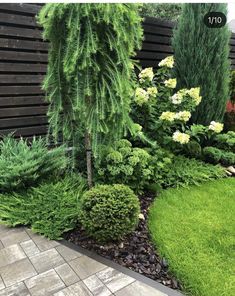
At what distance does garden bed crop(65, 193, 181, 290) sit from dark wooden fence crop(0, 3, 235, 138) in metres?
1.91

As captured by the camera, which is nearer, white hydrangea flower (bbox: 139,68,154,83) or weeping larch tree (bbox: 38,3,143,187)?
weeping larch tree (bbox: 38,3,143,187)

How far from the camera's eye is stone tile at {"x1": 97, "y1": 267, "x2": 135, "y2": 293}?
178 cm

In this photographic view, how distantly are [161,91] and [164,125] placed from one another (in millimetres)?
663

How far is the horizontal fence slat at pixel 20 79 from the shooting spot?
3464 millimetres

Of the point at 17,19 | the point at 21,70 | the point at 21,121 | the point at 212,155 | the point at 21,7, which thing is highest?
the point at 21,7

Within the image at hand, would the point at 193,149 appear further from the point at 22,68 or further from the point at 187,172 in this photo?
the point at 22,68

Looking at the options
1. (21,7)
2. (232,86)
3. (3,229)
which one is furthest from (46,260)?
(232,86)

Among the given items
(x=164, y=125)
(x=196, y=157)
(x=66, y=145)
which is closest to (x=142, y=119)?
(x=164, y=125)

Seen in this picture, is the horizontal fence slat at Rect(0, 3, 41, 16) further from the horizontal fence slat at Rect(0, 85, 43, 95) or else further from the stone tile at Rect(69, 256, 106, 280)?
the stone tile at Rect(69, 256, 106, 280)

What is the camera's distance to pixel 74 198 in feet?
8.71

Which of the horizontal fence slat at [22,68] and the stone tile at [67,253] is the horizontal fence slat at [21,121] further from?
the stone tile at [67,253]

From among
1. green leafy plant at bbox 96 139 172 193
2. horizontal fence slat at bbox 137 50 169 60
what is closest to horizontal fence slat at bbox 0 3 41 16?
horizontal fence slat at bbox 137 50 169 60

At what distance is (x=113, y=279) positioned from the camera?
1843 mm

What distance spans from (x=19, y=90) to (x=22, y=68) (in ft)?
0.89
